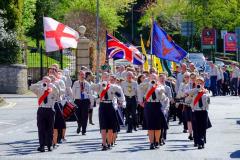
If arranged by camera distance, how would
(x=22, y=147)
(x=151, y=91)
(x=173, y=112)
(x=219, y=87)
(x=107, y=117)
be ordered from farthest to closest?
1. (x=219, y=87)
2. (x=173, y=112)
3. (x=22, y=147)
4. (x=107, y=117)
5. (x=151, y=91)

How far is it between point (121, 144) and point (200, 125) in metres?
2.16

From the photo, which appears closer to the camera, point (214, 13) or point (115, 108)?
point (115, 108)

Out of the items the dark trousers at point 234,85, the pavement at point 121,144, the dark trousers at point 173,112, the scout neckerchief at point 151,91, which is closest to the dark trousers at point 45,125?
the pavement at point 121,144

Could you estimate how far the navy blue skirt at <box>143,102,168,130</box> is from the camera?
63.4 ft

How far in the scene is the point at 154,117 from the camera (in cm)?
1934

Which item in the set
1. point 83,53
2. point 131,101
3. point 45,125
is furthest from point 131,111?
point 83,53

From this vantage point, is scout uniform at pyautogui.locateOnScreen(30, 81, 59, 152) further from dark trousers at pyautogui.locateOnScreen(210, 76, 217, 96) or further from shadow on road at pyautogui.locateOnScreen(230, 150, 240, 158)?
dark trousers at pyautogui.locateOnScreen(210, 76, 217, 96)

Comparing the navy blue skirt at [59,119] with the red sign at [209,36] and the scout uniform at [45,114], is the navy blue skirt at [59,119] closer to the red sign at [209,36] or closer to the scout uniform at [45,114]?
the scout uniform at [45,114]

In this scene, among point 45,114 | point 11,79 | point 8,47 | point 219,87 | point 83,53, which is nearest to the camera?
point 45,114

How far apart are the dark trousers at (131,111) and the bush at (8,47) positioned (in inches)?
810

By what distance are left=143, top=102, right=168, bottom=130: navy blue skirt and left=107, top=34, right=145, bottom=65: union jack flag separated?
12967 millimetres

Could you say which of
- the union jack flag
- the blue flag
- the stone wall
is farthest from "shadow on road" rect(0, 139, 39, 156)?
the stone wall

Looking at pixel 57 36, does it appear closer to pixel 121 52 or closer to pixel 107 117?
pixel 107 117

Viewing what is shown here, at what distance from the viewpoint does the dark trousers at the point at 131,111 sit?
2402 centimetres
